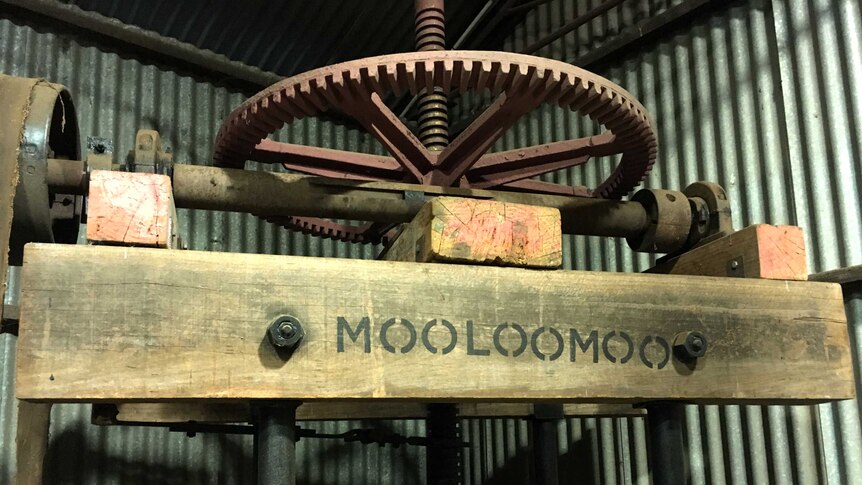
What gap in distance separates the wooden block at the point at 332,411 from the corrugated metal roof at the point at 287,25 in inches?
86.3

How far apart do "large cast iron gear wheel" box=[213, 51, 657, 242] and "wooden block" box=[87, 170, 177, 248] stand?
0.40 meters

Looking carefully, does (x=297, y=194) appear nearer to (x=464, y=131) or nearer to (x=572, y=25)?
(x=464, y=131)

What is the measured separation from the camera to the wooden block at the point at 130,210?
4.59ft

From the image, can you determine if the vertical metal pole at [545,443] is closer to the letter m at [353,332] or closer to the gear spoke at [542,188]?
the gear spoke at [542,188]

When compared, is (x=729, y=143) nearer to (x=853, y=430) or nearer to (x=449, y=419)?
(x=853, y=430)

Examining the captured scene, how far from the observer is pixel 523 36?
4359mm

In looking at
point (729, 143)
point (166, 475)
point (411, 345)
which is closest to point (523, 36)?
point (729, 143)

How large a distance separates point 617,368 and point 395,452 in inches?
125

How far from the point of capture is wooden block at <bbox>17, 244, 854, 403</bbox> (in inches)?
50.1

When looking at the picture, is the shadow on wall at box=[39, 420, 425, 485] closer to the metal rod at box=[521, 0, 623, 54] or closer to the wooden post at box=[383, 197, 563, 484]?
the metal rod at box=[521, 0, 623, 54]

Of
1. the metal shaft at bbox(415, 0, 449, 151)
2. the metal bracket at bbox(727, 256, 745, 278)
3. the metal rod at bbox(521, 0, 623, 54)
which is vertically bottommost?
the metal bracket at bbox(727, 256, 745, 278)

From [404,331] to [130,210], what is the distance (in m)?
0.56

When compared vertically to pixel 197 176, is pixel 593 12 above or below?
above

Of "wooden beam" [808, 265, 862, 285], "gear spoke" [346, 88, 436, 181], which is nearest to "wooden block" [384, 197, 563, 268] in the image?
"gear spoke" [346, 88, 436, 181]
